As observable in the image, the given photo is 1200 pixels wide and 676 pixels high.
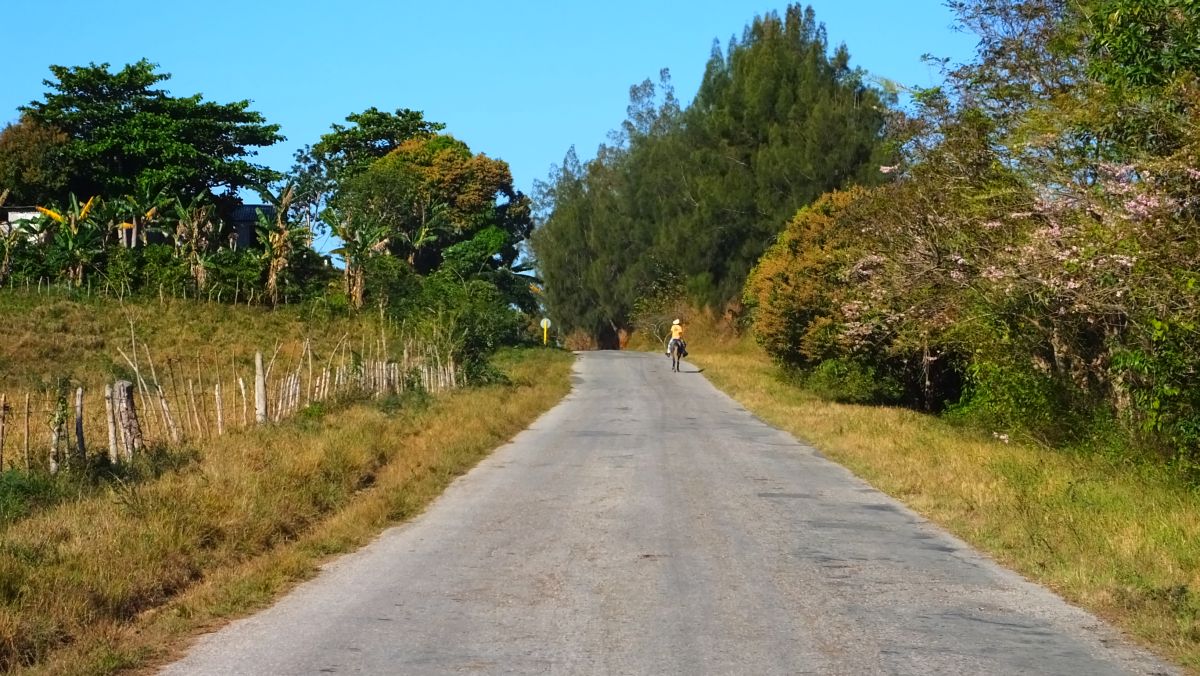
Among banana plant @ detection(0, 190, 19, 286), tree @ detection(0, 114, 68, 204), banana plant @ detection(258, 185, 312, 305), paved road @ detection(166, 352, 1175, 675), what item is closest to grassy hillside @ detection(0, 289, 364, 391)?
banana plant @ detection(258, 185, 312, 305)

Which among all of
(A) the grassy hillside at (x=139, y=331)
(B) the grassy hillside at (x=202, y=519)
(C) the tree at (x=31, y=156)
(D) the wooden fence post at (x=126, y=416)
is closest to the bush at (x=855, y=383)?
(B) the grassy hillside at (x=202, y=519)

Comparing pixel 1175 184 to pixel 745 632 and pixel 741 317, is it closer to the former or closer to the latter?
pixel 745 632

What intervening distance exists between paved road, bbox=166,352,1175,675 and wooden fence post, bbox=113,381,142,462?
156 inches

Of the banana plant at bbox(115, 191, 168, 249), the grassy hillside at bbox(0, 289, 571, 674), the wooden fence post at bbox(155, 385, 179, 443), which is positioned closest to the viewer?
the grassy hillside at bbox(0, 289, 571, 674)

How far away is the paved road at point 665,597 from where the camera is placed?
291 inches

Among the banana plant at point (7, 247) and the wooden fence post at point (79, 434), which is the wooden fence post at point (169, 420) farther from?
the banana plant at point (7, 247)

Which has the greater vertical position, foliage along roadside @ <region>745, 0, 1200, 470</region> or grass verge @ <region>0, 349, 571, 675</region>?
foliage along roadside @ <region>745, 0, 1200, 470</region>

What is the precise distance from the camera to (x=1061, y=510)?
507 inches

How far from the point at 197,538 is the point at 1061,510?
851cm

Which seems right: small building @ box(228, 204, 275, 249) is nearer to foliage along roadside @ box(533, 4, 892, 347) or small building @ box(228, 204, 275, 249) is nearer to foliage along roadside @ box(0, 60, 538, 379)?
foliage along roadside @ box(0, 60, 538, 379)

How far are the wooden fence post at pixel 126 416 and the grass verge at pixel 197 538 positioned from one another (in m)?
0.88

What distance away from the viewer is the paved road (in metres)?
7.38

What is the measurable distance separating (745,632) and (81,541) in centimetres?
548

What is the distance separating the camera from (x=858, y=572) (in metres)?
10.4
